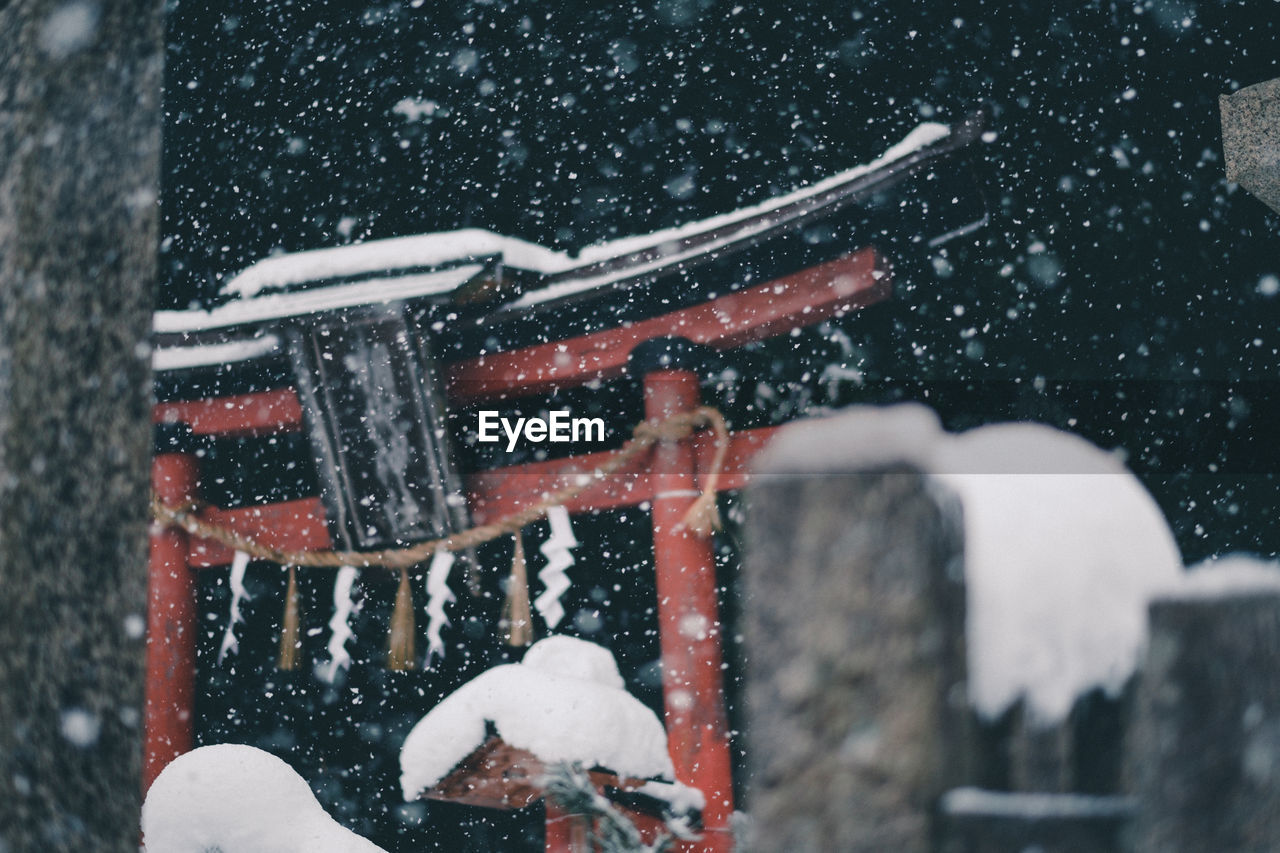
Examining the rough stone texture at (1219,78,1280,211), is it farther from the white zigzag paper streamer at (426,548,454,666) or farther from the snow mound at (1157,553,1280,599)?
the snow mound at (1157,553,1280,599)

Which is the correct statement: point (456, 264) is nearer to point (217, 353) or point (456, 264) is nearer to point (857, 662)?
point (217, 353)

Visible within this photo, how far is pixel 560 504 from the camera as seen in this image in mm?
3672

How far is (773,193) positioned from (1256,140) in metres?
2.33

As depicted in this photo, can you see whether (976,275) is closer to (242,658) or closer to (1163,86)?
(1163,86)

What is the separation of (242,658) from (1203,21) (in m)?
6.62

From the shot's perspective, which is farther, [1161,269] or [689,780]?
[1161,269]

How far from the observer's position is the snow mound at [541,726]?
7.92 ft

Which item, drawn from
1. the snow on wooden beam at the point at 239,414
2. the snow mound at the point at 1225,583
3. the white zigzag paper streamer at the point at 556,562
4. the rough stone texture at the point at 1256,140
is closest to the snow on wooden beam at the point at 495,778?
the white zigzag paper streamer at the point at 556,562

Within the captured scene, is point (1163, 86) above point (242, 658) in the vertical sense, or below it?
above

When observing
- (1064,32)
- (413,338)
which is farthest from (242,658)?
(1064,32)

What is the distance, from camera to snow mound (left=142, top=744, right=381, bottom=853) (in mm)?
3650

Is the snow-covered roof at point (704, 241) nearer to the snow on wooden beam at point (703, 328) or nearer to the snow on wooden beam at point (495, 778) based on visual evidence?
the snow on wooden beam at point (703, 328)

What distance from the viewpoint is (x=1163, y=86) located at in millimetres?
4602

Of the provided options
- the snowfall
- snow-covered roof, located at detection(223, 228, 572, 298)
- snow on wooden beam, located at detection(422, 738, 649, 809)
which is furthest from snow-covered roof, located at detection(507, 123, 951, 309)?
the snowfall
